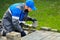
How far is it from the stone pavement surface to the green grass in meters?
0.64

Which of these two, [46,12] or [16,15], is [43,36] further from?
[46,12]

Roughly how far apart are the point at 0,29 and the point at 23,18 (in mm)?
858

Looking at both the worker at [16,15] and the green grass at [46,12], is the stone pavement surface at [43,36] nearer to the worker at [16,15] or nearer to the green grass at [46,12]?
the worker at [16,15]

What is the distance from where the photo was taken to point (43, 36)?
10.7 metres

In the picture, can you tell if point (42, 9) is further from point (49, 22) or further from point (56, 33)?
point (56, 33)

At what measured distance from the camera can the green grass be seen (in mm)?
12398

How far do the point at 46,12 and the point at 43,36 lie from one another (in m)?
3.89

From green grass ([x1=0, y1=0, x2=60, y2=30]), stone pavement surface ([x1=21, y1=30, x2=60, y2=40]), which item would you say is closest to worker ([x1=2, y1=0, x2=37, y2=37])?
stone pavement surface ([x1=21, y1=30, x2=60, y2=40])

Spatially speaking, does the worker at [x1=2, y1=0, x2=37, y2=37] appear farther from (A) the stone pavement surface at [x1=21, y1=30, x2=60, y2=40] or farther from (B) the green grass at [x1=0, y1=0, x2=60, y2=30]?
(B) the green grass at [x1=0, y1=0, x2=60, y2=30]

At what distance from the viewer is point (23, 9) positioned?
10.0 m

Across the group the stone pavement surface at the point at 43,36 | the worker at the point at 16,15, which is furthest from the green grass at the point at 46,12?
the worker at the point at 16,15

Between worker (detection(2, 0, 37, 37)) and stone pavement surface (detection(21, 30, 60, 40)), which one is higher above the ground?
worker (detection(2, 0, 37, 37))

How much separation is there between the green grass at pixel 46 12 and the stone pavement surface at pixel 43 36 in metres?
0.64

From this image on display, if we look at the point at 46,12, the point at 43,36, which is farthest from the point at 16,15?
the point at 46,12
